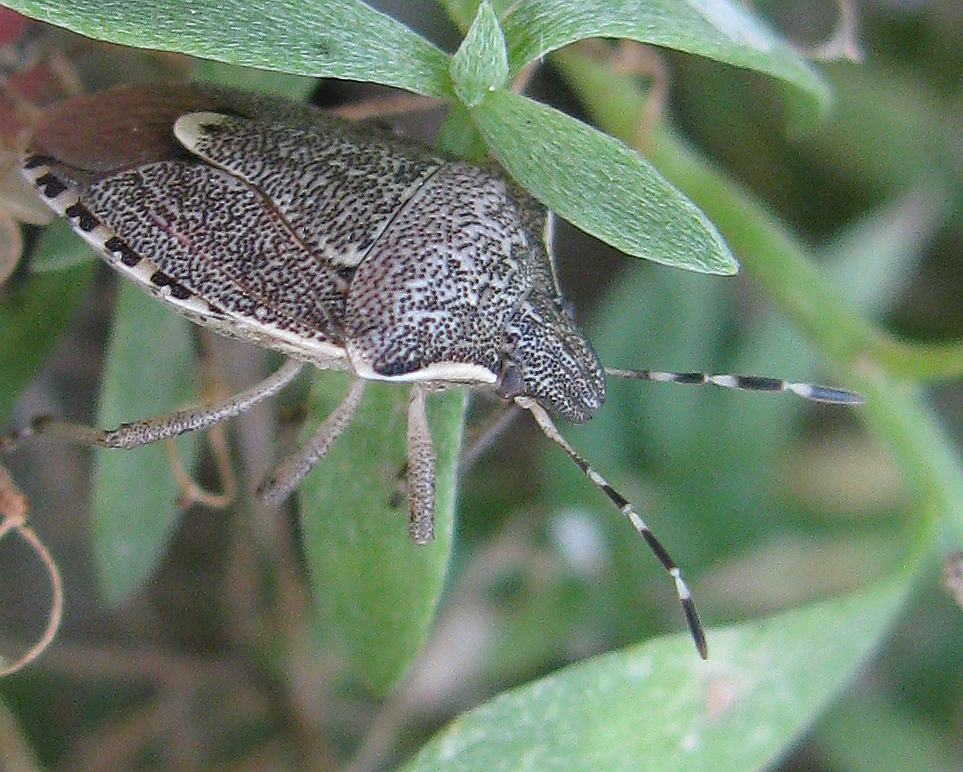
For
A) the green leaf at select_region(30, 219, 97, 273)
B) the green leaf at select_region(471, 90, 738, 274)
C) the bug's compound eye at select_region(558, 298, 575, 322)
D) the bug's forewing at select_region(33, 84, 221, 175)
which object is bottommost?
the green leaf at select_region(30, 219, 97, 273)

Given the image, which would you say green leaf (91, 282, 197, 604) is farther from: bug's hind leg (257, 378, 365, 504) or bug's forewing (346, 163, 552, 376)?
bug's forewing (346, 163, 552, 376)

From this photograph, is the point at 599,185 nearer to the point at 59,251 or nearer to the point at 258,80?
the point at 258,80

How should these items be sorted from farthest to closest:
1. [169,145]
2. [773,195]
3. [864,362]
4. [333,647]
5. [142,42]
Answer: [773,195]
[333,647]
[864,362]
[169,145]
[142,42]

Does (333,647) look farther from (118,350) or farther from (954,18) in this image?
(954,18)

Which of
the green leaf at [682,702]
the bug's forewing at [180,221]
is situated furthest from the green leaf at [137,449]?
the green leaf at [682,702]

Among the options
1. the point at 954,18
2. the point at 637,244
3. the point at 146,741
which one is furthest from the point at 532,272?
the point at 954,18

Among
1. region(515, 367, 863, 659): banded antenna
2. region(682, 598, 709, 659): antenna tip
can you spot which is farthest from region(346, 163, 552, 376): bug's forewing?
region(682, 598, 709, 659): antenna tip

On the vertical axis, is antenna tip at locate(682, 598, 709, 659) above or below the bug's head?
below
